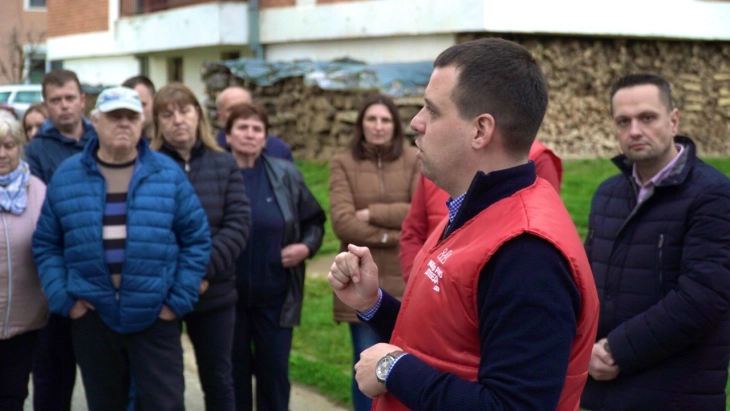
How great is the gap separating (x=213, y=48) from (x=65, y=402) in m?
15.5

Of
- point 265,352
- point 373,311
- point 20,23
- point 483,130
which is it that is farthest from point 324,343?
point 20,23

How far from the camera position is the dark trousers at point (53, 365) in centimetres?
566

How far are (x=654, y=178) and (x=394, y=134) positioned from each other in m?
2.21

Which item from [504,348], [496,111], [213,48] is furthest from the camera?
[213,48]

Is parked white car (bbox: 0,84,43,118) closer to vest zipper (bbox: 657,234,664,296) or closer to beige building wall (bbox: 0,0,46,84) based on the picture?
beige building wall (bbox: 0,0,46,84)

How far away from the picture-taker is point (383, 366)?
7.62ft

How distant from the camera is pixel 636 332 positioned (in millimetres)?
3822

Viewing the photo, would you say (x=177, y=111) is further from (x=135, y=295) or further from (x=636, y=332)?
(x=636, y=332)

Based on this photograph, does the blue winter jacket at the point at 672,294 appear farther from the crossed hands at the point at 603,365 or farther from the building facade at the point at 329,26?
the building facade at the point at 329,26

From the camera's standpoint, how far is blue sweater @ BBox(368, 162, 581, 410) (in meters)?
2.08

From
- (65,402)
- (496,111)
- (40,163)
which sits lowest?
(65,402)

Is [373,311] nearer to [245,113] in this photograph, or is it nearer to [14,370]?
[14,370]

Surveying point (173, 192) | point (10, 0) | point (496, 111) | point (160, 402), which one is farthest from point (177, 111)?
point (10, 0)

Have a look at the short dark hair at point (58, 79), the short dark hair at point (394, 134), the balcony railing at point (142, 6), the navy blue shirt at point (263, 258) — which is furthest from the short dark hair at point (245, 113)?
the balcony railing at point (142, 6)
